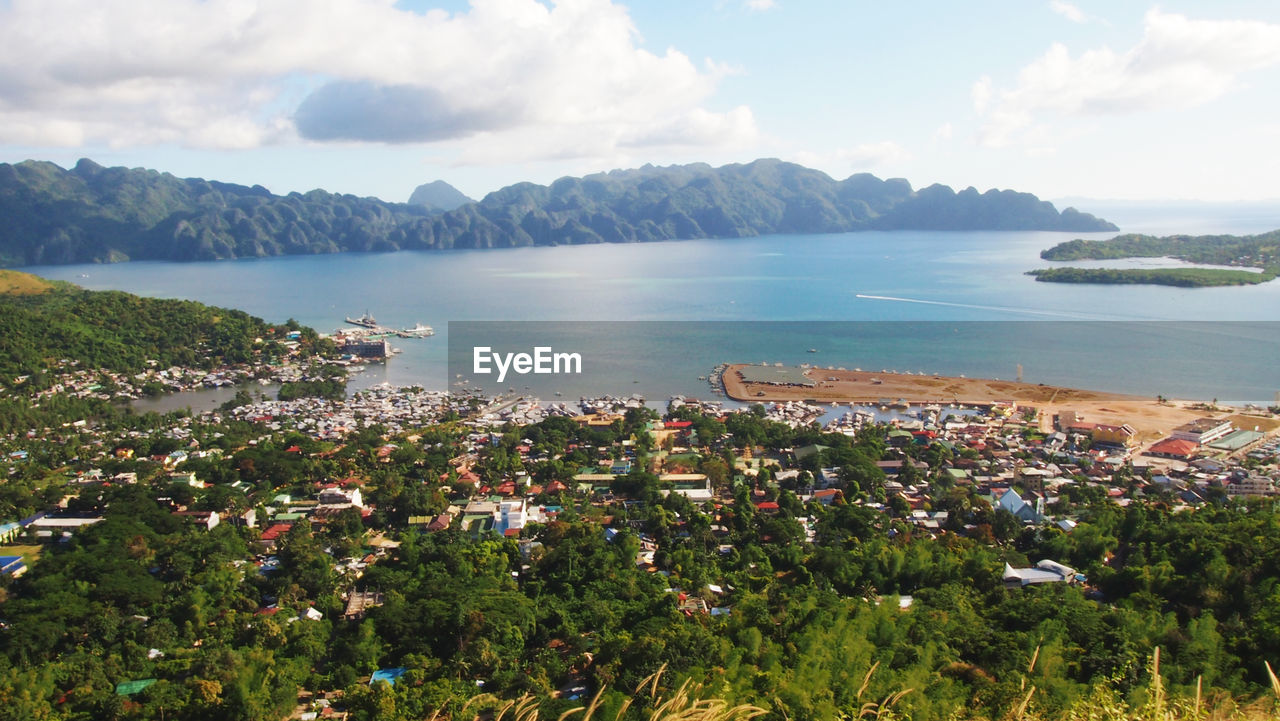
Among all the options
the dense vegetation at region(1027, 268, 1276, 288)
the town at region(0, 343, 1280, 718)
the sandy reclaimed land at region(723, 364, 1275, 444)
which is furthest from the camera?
the dense vegetation at region(1027, 268, 1276, 288)

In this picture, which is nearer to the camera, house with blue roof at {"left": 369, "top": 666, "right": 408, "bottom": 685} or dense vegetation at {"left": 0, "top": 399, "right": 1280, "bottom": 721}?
dense vegetation at {"left": 0, "top": 399, "right": 1280, "bottom": 721}

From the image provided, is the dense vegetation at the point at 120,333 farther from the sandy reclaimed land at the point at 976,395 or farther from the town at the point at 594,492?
the sandy reclaimed land at the point at 976,395

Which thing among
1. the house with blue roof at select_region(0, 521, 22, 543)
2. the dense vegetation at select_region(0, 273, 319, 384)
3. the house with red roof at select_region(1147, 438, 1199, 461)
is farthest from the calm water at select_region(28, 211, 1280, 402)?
the house with blue roof at select_region(0, 521, 22, 543)

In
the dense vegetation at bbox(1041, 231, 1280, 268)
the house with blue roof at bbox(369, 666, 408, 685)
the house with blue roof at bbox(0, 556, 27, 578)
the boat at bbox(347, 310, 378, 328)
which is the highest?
the dense vegetation at bbox(1041, 231, 1280, 268)

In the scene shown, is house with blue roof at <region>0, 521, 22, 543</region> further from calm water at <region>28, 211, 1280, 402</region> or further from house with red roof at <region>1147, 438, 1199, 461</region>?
house with red roof at <region>1147, 438, 1199, 461</region>

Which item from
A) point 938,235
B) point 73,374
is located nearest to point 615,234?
point 938,235

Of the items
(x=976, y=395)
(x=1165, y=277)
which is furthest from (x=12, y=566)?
(x=1165, y=277)

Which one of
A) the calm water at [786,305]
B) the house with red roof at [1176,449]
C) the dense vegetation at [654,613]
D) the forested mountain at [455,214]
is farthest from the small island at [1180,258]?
the forested mountain at [455,214]
